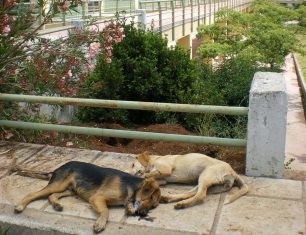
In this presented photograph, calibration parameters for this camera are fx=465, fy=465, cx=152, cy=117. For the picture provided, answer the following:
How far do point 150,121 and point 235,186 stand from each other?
3.76 m

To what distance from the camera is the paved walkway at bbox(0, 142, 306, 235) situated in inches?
129

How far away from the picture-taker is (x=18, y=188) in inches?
158

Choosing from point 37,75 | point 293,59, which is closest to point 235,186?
point 37,75

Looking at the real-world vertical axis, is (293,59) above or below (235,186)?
below

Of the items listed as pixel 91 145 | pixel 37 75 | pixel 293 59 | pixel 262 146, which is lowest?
pixel 293 59

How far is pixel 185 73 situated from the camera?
7906 millimetres

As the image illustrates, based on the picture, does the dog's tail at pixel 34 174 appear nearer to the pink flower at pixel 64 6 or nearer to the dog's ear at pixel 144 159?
the dog's ear at pixel 144 159

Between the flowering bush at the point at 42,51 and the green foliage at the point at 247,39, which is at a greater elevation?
the flowering bush at the point at 42,51

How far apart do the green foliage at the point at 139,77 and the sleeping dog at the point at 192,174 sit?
10.1ft

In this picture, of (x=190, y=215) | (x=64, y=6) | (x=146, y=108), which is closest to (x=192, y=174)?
(x=190, y=215)

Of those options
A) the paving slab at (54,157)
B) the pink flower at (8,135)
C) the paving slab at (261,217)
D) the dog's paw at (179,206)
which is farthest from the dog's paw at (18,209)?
the pink flower at (8,135)

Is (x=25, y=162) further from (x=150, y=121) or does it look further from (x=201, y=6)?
(x=201, y=6)

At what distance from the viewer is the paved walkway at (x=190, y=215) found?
3276 mm

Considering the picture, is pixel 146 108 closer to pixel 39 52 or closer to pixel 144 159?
pixel 144 159
